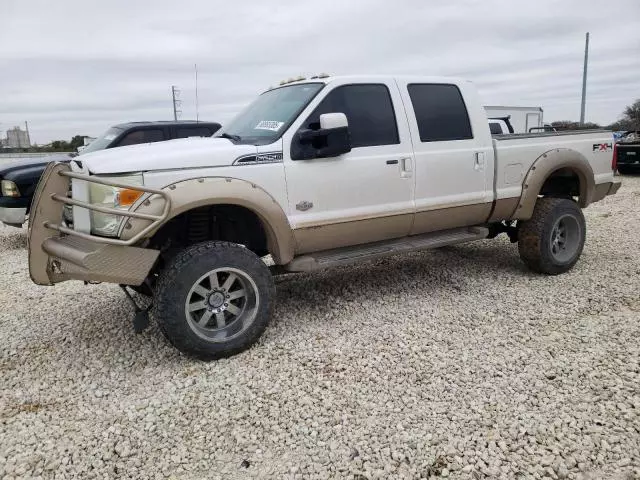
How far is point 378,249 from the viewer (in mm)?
4598

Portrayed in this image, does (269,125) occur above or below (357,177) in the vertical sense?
above

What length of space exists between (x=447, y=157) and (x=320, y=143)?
1.35 meters

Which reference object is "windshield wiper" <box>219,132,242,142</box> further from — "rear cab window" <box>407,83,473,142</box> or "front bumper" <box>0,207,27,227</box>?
"front bumper" <box>0,207,27,227</box>

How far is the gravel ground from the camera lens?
2664 millimetres

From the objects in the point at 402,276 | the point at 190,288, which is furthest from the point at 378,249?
the point at 190,288

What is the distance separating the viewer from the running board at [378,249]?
13.8 feet

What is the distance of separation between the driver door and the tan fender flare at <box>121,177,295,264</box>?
14 cm

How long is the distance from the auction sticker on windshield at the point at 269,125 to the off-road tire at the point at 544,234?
2923 mm

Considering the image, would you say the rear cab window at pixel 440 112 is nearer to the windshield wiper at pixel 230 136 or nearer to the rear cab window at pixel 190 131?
the windshield wiper at pixel 230 136

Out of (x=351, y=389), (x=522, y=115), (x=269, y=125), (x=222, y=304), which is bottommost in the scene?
(x=351, y=389)

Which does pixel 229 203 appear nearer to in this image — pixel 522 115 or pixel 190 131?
pixel 190 131

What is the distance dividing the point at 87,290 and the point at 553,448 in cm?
474

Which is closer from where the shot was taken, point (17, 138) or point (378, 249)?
point (378, 249)

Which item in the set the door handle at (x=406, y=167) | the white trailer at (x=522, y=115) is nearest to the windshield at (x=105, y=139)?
the door handle at (x=406, y=167)
